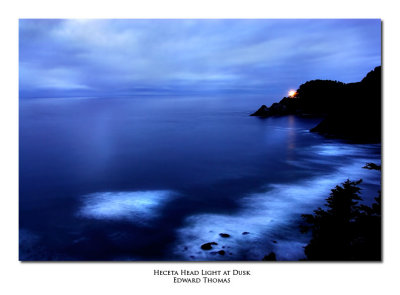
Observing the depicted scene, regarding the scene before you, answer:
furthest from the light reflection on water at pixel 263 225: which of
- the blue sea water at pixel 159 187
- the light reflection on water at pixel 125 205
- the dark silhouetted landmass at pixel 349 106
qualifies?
the dark silhouetted landmass at pixel 349 106

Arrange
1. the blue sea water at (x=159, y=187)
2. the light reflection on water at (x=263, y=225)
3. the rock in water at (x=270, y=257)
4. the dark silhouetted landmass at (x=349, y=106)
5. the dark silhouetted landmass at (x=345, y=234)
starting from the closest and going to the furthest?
the dark silhouetted landmass at (x=345, y=234) < the rock in water at (x=270, y=257) < the light reflection on water at (x=263, y=225) < the blue sea water at (x=159, y=187) < the dark silhouetted landmass at (x=349, y=106)

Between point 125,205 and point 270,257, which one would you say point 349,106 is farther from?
point 125,205

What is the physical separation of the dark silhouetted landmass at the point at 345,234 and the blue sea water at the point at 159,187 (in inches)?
30.8

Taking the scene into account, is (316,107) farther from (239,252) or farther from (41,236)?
(41,236)

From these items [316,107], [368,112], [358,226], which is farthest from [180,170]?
[316,107]

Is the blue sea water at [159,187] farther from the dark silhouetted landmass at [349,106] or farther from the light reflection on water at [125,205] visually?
the dark silhouetted landmass at [349,106]

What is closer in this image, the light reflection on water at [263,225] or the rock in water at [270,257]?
the rock in water at [270,257]

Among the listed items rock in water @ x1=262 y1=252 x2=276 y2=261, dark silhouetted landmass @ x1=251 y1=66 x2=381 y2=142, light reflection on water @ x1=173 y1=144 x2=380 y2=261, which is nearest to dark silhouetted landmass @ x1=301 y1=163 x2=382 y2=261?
light reflection on water @ x1=173 y1=144 x2=380 y2=261

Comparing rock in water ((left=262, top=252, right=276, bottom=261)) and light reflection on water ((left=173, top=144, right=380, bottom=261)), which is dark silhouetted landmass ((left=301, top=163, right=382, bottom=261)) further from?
rock in water ((left=262, top=252, right=276, bottom=261))

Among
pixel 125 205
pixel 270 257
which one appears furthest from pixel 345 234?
pixel 125 205

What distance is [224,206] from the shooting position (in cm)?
995

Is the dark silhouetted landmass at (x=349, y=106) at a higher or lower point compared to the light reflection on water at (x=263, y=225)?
higher

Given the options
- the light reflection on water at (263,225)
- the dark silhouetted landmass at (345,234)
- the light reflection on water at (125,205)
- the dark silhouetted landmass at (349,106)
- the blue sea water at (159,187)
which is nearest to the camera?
the dark silhouetted landmass at (345,234)

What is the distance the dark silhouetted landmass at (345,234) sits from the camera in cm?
680
